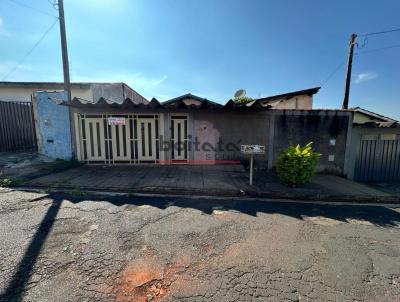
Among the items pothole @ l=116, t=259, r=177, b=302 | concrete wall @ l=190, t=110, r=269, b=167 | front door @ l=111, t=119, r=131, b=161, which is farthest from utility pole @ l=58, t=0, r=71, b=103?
pothole @ l=116, t=259, r=177, b=302

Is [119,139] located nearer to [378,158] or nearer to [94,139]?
[94,139]

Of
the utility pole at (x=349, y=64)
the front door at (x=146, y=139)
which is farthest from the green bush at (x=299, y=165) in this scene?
the utility pole at (x=349, y=64)

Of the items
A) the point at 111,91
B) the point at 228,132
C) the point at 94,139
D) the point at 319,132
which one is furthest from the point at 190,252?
the point at 111,91

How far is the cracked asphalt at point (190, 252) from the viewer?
7.22 ft

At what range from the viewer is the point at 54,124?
28.1ft

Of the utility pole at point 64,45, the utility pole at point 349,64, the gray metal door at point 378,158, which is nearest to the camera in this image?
the utility pole at point 64,45

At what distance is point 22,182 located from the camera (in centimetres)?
571

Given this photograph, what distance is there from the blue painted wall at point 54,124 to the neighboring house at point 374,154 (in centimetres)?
1219

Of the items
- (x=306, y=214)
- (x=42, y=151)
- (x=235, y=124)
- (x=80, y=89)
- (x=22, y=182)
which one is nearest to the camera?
(x=306, y=214)

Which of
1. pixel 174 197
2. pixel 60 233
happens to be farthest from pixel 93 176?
pixel 60 233

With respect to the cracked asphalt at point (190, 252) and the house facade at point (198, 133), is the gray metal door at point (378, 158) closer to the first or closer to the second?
the house facade at point (198, 133)

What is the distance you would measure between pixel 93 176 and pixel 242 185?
4985 millimetres

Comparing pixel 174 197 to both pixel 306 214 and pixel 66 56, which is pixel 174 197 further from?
pixel 66 56

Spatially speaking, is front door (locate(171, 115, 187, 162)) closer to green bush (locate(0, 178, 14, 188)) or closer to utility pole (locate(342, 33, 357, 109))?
green bush (locate(0, 178, 14, 188))
